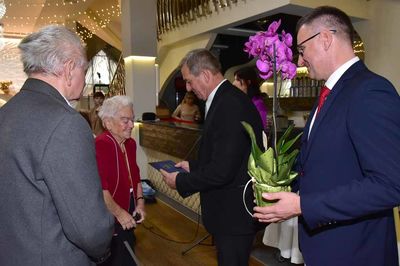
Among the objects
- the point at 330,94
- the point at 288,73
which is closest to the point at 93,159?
the point at 288,73

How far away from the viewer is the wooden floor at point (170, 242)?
10.9 feet

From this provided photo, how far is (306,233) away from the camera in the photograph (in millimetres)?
1318

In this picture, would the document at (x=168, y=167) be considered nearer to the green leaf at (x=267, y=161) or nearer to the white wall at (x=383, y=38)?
the green leaf at (x=267, y=161)

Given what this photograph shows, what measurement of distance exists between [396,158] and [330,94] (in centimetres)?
34

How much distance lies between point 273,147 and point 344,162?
9.7 inches

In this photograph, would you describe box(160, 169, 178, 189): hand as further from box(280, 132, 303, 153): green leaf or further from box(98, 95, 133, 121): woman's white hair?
box(280, 132, 303, 153): green leaf

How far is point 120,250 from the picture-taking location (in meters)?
2.14

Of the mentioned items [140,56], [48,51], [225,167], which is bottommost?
[225,167]

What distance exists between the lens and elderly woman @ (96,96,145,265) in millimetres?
1979

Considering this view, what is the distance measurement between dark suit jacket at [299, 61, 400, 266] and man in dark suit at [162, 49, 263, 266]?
1.49 feet

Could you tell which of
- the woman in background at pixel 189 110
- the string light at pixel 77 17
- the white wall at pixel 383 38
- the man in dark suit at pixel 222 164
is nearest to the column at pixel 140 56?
the woman in background at pixel 189 110

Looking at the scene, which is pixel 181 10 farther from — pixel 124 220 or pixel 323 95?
pixel 323 95

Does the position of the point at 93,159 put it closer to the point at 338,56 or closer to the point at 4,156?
the point at 4,156

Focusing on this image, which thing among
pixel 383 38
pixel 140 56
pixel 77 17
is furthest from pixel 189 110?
pixel 77 17
